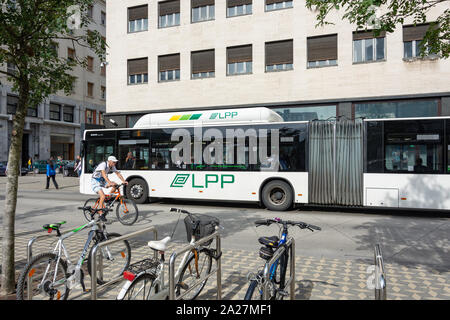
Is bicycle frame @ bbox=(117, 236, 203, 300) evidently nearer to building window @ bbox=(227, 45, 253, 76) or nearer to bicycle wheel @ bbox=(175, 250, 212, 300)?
bicycle wheel @ bbox=(175, 250, 212, 300)

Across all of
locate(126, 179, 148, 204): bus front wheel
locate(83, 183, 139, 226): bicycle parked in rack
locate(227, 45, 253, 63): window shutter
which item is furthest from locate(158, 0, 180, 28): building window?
locate(83, 183, 139, 226): bicycle parked in rack

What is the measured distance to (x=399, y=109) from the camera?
15.5m

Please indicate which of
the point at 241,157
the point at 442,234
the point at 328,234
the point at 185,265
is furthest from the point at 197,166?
the point at 185,265

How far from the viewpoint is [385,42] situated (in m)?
15.7

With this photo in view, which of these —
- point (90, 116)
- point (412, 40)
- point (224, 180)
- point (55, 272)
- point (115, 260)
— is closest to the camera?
point (55, 272)

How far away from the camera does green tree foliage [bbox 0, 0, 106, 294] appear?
3.96m

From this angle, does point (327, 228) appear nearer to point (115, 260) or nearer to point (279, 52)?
point (115, 260)

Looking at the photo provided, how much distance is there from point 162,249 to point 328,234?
201 inches

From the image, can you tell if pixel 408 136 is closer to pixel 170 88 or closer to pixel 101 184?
pixel 101 184

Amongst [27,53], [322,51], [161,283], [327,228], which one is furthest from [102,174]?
[322,51]

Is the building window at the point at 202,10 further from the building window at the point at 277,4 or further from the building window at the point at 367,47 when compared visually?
the building window at the point at 367,47

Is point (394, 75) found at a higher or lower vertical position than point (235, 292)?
higher

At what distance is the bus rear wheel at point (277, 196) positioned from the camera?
1054 cm

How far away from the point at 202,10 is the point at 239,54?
3506 millimetres
